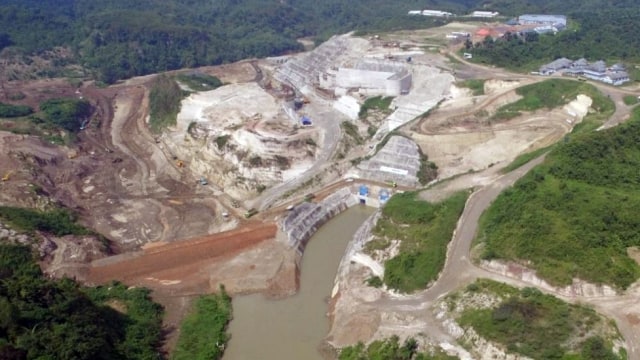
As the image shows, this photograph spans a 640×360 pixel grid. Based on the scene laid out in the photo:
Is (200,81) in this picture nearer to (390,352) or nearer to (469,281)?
(469,281)

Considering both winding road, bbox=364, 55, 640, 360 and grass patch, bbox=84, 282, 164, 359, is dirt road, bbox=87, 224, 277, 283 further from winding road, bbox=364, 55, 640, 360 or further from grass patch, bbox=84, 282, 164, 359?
winding road, bbox=364, 55, 640, 360

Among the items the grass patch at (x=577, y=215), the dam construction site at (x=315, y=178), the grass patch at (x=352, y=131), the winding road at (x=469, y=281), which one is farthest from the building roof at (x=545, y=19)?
the winding road at (x=469, y=281)

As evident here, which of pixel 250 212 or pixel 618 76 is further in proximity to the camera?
pixel 618 76

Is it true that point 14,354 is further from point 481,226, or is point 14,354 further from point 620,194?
point 620,194

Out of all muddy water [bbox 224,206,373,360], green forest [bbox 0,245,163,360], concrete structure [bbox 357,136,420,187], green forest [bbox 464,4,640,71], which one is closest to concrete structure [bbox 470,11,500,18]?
green forest [bbox 464,4,640,71]

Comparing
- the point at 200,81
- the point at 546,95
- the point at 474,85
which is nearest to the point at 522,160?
the point at 546,95

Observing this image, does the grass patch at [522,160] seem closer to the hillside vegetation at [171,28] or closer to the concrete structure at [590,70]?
the concrete structure at [590,70]
